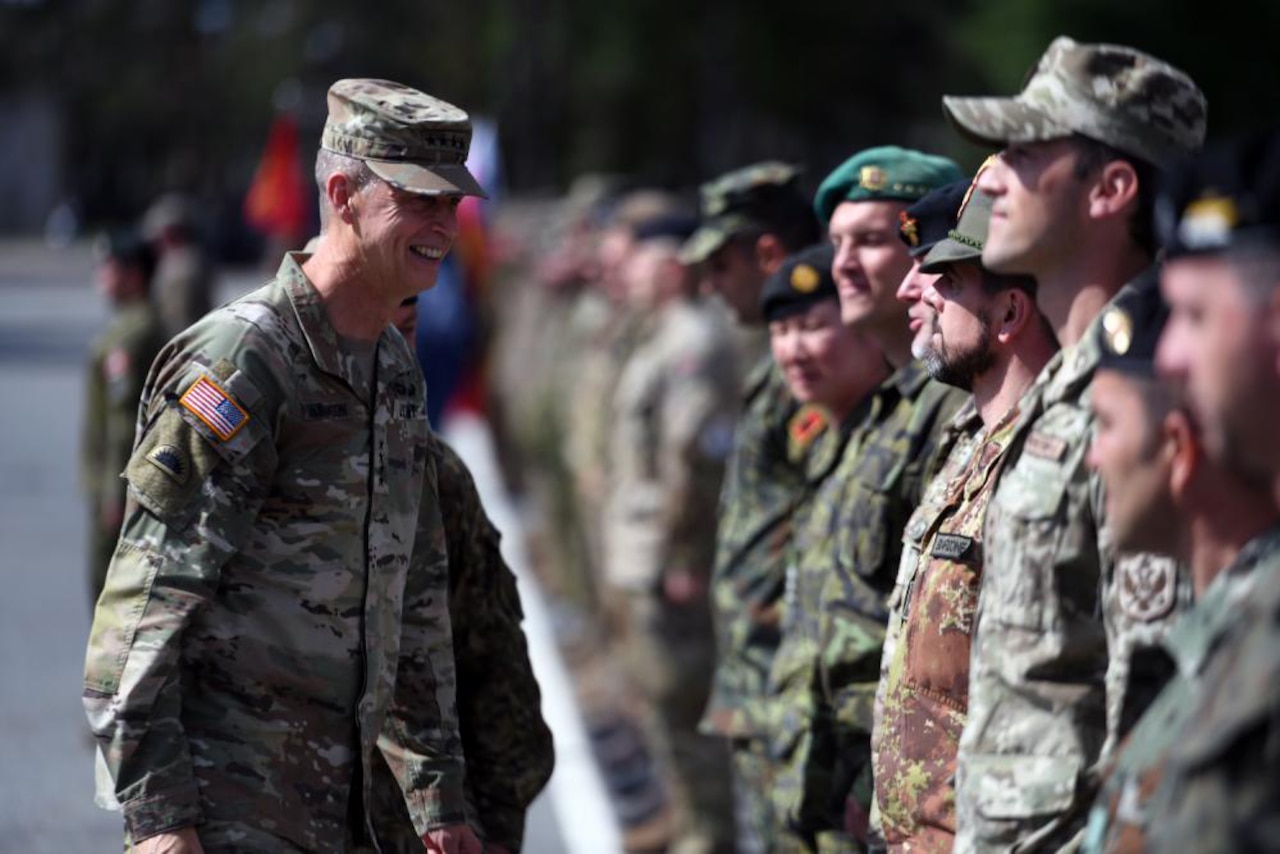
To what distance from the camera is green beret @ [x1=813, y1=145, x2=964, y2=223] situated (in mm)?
5242

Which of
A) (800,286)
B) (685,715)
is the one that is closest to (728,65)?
(685,715)

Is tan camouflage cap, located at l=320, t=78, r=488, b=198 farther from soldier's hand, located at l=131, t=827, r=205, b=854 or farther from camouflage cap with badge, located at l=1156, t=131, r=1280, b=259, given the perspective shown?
camouflage cap with badge, located at l=1156, t=131, r=1280, b=259

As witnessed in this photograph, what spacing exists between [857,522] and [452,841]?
131cm

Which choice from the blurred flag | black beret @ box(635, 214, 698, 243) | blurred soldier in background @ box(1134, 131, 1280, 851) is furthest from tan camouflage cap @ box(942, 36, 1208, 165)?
the blurred flag

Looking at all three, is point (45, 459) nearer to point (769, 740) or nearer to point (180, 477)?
point (769, 740)

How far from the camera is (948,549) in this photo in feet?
13.1

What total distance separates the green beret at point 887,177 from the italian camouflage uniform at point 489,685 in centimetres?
122

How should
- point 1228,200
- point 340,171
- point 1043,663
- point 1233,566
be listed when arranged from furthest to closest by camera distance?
1. point 340,171
2. point 1043,663
3. point 1228,200
4. point 1233,566

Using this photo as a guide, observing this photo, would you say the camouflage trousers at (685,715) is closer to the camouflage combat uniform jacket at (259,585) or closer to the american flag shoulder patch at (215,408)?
the camouflage combat uniform jacket at (259,585)

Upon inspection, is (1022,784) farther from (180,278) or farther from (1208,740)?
(180,278)

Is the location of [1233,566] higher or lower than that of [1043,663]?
higher

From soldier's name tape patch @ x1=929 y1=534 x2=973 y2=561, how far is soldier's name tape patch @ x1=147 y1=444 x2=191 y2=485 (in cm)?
141

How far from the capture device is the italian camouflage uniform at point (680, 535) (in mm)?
8242

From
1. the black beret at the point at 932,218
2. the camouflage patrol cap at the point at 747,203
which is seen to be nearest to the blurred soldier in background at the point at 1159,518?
the black beret at the point at 932,218
